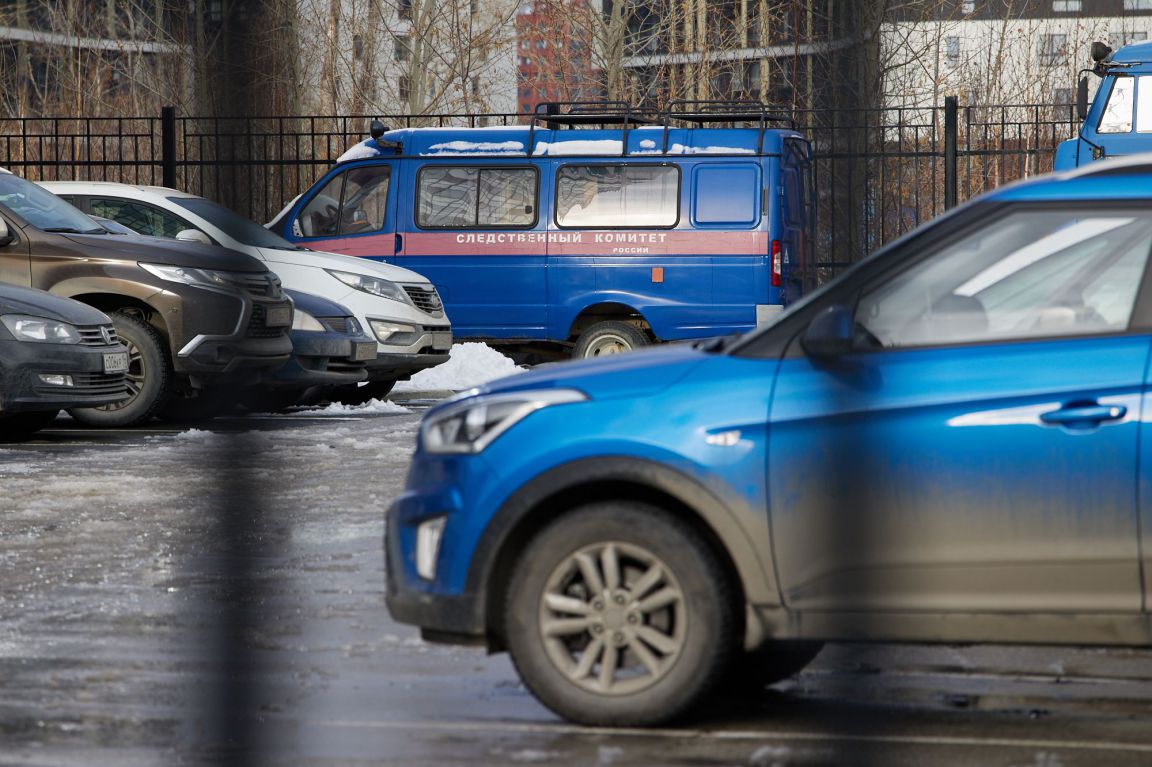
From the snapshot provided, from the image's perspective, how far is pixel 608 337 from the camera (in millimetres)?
17125

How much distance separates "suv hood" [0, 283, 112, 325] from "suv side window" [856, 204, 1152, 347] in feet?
27.5

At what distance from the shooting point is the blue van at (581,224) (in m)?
16.8

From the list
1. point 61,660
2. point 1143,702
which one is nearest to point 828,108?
point 1143,702

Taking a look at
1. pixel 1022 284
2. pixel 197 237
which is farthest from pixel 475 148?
pixel 197 237

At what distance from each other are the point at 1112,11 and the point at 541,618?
4254cm

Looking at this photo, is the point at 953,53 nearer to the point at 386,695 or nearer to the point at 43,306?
the point at 43,306

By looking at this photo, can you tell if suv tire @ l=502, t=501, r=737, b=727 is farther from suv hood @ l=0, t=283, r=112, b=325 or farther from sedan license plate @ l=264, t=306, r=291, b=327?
suv hood @ l=0, t=283, r=112, b=325

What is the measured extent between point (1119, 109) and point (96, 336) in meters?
9.27

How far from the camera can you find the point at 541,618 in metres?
4.81

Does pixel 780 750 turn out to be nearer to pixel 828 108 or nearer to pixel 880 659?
pixel 880 659

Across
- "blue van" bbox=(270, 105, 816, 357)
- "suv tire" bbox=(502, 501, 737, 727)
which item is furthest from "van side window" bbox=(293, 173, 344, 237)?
"suv tire" bbox=(502, 501, 737, 727)

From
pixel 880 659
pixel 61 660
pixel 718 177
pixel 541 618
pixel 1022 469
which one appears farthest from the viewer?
pixel 718 177

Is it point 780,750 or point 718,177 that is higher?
point 718,177

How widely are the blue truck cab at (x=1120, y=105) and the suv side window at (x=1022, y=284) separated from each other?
1148 cm
